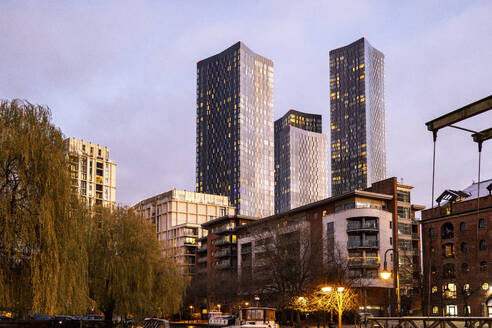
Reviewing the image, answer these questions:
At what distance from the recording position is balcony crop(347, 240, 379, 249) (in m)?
90.8

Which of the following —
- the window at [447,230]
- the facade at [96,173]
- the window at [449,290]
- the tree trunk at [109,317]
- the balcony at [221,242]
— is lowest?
the window at [449,290]

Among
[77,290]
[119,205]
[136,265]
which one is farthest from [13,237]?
[119,205]

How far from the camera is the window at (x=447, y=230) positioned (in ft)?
293

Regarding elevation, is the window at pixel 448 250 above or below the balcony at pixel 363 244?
below

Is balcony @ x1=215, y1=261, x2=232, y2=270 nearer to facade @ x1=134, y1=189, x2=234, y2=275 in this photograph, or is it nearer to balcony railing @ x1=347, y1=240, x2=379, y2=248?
facade @ x1=134, y1=189, x2=234, y2=275

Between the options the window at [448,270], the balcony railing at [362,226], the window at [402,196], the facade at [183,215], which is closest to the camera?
the window at [448,270]

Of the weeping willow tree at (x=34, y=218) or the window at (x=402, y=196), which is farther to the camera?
the window at (x=402, y=196)

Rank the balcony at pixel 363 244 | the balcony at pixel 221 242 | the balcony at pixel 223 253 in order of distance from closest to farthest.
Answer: the balcony at pixel 363 244, the balcony at pixel 223 253, the balcony at pixel 221 242

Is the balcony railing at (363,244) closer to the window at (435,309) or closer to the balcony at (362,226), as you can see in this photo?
the balcony at (362,226)

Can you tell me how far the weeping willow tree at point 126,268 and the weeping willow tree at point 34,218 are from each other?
1401 centimetres

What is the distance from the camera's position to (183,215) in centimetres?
17888

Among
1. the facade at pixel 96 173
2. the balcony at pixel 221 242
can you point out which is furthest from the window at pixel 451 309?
the facade at pixel 96 173

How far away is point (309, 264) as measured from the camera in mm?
71688

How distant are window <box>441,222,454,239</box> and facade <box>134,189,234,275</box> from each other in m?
83.5
